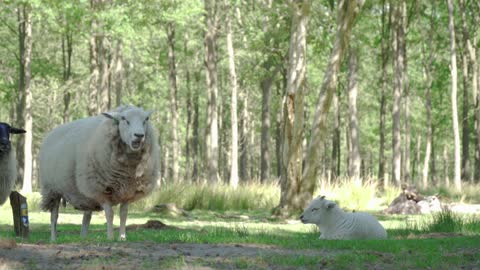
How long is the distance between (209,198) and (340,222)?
10395mm

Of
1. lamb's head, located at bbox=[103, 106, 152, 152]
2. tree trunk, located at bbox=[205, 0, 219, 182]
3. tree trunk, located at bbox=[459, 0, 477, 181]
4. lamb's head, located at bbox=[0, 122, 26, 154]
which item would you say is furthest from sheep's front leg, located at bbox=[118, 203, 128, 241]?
tree trunk, located at bbox=[459, 0, 477, 181]

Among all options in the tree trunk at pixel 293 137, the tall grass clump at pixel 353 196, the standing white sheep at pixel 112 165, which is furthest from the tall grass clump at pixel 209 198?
the standing white sheep at pixel 112 165

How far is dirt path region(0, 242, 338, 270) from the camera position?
23.7ft

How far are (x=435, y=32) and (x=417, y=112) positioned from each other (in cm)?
1411

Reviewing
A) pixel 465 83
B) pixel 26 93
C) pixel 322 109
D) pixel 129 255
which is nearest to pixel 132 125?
pixel 129 255

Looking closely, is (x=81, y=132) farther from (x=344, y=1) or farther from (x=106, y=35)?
→ (x=106, y=35)

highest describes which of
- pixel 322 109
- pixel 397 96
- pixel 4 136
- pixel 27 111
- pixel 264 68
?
pixel 264 68

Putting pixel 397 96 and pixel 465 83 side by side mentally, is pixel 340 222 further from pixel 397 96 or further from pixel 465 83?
pixel 465 83

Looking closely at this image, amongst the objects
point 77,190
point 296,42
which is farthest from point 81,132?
point 296,42

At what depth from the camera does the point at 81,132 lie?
12.2m

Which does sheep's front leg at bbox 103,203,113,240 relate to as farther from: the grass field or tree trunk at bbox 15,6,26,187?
tree trunk at bbox 15,6,26,187

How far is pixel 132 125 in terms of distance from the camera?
10555 millimetres

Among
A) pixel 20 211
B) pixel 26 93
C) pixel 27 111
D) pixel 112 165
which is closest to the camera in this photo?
pixel 112 165

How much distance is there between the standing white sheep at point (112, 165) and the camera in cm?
1080
